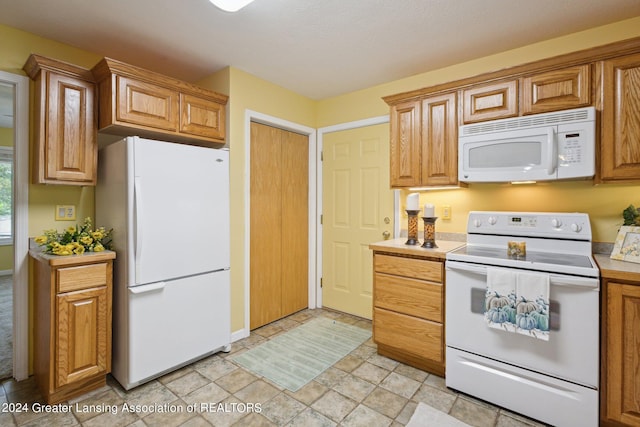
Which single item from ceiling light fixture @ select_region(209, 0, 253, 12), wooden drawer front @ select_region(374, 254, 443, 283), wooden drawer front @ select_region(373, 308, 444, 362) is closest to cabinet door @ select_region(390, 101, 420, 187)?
wooden drawer front @ select_region(374, 254, 443, 283)

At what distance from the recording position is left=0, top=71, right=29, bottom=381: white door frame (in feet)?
7.06

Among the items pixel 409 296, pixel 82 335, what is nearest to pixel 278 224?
pixel 409 296

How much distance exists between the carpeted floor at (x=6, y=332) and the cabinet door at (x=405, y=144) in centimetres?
329

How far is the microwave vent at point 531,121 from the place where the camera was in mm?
1938

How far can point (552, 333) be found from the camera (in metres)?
1.75

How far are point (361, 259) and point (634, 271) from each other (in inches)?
85.2

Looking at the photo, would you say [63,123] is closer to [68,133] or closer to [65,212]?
[68,133]

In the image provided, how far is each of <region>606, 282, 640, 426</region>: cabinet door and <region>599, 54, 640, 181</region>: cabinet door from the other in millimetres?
Answer: 741

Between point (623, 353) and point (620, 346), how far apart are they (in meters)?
0.04

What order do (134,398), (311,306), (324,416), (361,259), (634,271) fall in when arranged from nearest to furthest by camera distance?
(634,271) → (324,416) → (134,398) → (361,259) → (311,306)

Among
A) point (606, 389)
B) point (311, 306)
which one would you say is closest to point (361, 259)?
point (311, 306)

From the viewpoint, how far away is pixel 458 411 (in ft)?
6.17

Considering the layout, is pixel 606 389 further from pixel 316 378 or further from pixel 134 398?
pixel 134 398

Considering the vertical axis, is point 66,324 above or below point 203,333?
above
